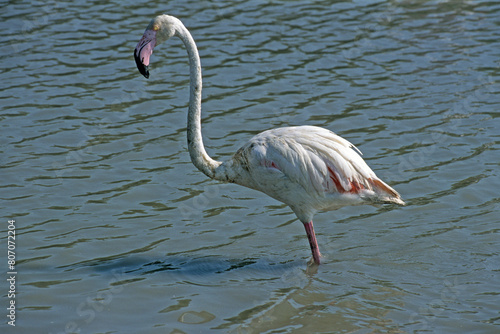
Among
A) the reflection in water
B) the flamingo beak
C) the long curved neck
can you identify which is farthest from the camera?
the long curved neck

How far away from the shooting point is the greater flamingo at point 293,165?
726cm

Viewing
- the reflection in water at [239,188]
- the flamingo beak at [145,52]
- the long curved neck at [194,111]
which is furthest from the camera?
the long curved neck at [194,111]

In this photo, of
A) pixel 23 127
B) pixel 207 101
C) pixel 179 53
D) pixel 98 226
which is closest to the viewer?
pixel 98 226

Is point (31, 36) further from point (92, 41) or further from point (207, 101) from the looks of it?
point (207, 101)

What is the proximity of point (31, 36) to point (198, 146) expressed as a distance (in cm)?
853

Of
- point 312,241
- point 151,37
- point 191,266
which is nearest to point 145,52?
point 151,37

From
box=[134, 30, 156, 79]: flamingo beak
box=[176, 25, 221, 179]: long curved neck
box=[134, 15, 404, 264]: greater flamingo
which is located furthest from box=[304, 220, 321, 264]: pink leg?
box=[134, 30, 156, 79]: flamingo beak

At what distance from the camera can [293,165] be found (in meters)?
7.22

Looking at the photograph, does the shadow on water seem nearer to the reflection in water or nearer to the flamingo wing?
the reflection in water

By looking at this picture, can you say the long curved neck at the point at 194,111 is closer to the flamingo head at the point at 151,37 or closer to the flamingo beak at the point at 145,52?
the flamingo head at the point at 151,37

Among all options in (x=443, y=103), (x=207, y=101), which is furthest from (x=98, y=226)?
(x=443, y=103)

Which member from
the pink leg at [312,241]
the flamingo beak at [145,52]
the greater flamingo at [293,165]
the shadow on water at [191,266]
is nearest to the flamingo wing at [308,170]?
the greater flamingo at [293,165]

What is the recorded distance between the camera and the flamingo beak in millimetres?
7246

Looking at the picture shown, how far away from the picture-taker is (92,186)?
9.25 meters
